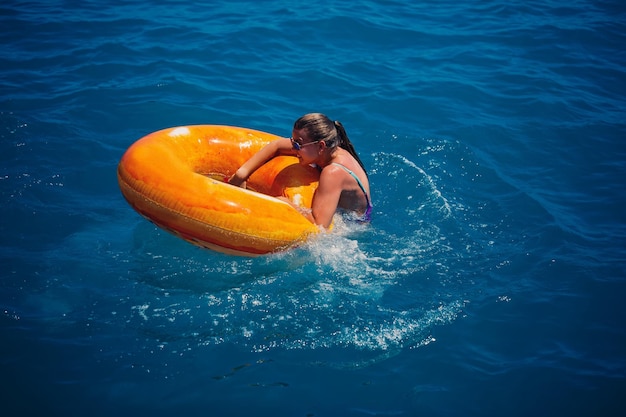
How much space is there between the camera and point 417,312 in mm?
4652

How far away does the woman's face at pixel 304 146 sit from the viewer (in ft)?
15.7

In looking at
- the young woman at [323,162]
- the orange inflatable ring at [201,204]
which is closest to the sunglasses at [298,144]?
the young woman at [323,162]

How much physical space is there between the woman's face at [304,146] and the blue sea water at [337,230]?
2.46 feet

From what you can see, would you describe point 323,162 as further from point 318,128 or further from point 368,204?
point 368,204

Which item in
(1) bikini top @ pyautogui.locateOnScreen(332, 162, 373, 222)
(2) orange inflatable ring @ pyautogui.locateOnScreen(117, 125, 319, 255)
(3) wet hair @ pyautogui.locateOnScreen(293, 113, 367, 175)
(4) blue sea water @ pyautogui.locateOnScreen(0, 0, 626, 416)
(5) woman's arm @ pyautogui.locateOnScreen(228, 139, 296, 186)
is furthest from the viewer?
(5) woman's arm @ pyautogui.locateOnScreen(228, 139, 296, 186)

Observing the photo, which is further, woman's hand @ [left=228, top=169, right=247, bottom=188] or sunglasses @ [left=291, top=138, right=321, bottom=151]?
woman's hand @ [left=228, top=169, right=247, bottom=188]

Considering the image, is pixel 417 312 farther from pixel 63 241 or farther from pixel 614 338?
pixel 63 241

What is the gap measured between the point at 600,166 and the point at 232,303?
4784 mm

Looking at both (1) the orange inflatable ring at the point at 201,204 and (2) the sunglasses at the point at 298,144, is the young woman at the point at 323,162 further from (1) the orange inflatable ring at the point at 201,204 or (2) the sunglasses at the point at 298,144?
(1) the orange inflatable ring at the point at 201,204

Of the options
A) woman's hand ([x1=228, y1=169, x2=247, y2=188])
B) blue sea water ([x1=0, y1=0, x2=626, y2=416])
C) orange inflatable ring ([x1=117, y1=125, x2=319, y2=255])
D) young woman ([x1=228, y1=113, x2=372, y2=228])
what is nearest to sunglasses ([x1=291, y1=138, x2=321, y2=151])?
young woman ([x1=228, y1=113, x2=372, y2=228])

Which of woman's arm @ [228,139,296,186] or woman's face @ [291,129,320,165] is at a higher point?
woman's face @ [291,129,320,165]

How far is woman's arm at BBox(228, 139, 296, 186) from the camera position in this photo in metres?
5.05

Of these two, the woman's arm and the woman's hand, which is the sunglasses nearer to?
the woman's arm

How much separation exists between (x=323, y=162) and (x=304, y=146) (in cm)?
28
